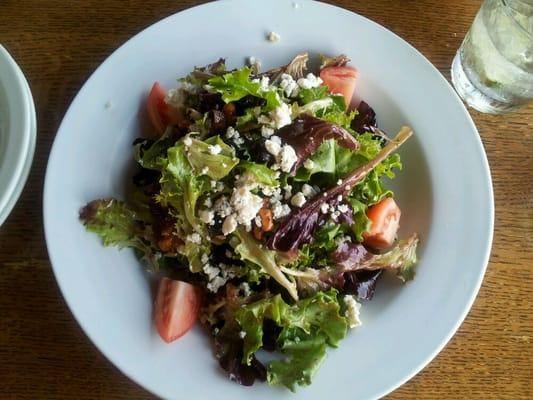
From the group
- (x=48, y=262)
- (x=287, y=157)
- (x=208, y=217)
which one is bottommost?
(x=48, y=262)

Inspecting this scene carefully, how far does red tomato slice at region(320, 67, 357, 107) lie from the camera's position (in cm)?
134

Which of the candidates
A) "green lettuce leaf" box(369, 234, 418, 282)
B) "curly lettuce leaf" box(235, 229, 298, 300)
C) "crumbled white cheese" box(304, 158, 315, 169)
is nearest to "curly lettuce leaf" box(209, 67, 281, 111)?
"crumbled white cheese" box(304, 158, 315, 169)

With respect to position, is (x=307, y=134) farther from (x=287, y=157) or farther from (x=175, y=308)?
(x=175, y=308)

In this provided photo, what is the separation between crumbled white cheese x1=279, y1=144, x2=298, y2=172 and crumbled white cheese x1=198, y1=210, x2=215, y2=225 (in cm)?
15

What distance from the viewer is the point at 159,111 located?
1.32 m

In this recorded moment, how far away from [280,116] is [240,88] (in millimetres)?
90

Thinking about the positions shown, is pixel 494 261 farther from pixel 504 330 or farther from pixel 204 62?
pixel 204 62

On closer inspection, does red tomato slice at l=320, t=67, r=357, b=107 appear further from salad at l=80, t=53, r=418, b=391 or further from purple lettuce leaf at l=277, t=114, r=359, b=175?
purple lettuce leaf at l=277, t=114, r=359, b=175

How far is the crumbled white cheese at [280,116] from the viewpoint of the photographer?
1.18 m

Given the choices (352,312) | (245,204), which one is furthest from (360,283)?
(245,204)

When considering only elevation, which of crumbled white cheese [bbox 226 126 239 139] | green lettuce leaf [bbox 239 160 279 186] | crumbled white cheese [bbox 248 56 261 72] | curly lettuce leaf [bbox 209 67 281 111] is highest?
curly lettuce leaf [bbox 209 67 281 111]

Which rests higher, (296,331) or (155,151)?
(155,151)

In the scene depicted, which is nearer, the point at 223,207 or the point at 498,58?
the point at 223,207

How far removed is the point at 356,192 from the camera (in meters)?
1.26
